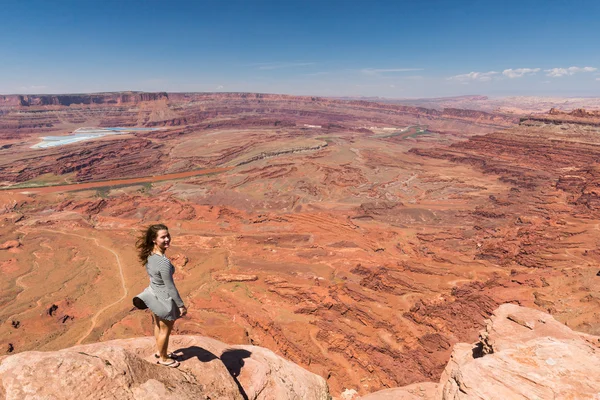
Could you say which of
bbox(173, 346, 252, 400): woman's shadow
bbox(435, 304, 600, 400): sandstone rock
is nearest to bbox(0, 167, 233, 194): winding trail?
bbox(173, 346, 252, 400): woman's shadow

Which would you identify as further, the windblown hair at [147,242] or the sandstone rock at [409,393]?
the sandstone rock at [409,393]

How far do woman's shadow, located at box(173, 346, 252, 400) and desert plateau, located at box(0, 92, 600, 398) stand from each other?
65 centimetres

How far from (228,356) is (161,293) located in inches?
119

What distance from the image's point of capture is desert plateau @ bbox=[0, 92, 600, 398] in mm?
14852

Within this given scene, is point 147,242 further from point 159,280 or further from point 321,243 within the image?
point 321,243

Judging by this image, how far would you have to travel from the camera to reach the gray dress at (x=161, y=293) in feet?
12.9

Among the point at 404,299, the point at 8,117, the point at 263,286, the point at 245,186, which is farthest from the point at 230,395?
the point at 8,117

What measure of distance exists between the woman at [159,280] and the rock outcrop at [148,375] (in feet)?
2.14

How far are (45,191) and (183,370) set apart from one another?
205 feet

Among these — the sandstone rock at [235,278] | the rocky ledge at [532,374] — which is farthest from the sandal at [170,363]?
the sandstone rock at [235,278]

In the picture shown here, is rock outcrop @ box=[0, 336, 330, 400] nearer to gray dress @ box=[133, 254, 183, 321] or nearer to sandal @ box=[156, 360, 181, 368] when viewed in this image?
sandal @ box=[156, 360, 181, 368]

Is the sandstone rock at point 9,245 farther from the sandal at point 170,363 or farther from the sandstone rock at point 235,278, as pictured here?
the sandal at point 170,363

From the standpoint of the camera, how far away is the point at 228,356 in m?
6.21

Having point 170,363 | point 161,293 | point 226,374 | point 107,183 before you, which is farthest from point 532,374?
point 107,183
